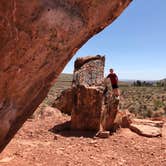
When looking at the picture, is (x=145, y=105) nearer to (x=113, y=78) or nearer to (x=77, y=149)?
(x=113, y=78)

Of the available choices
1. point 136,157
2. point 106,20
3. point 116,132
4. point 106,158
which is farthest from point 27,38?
point 116,132

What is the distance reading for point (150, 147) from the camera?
8.54m

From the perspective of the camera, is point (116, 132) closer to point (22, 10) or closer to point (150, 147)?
point (150, 147)

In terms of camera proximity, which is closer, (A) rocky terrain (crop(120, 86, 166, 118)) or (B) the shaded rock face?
(B) the shaded rock face

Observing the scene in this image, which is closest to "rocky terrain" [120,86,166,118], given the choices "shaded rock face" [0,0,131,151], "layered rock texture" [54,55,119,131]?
"layered rock texture" [54,55,119,131]

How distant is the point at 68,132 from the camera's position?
9.64m

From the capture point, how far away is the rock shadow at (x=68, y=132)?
9320 millimetres

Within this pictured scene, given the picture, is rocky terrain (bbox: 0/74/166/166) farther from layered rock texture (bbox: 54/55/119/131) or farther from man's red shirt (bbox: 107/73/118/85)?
man's red shirt (bbox: 107/73/118/85)

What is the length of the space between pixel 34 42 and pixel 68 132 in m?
6.03

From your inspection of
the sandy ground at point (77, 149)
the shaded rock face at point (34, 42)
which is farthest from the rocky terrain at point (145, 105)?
the shaded rock face at point (34, 42)

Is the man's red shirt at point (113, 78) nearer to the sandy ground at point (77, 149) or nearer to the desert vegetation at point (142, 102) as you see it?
the sandy ground at point (77, 149)

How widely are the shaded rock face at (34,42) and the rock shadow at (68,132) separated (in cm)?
469

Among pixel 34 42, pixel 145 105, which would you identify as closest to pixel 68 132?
pixel 34 42

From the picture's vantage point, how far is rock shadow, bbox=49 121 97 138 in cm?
932
